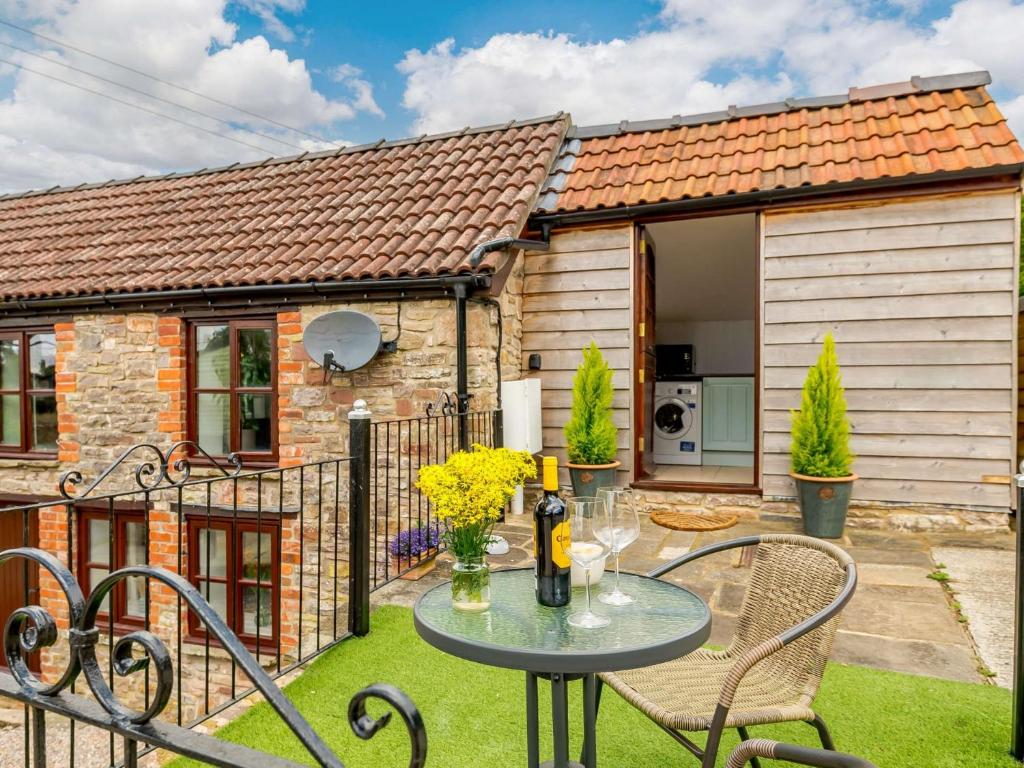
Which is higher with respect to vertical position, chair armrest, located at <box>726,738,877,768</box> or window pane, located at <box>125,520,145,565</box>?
chair armrest, located at <box>726,738,877,768</box>

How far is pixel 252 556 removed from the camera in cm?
567

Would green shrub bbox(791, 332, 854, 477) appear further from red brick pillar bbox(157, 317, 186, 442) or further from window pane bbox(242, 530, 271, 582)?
red brick pillar bbox(157, 317, 186, 442)

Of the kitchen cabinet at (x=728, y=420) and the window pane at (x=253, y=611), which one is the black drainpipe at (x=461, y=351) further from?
the kitchen cabinet at (x=728, y=420)

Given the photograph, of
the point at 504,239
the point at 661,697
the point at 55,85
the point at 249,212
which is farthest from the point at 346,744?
the point at 55,85

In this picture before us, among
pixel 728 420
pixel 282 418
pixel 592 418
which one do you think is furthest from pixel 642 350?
pixel 282 418

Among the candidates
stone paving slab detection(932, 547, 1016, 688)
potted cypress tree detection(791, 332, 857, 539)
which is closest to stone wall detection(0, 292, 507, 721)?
potted cypress tree detection(791, 332, 857, 539)

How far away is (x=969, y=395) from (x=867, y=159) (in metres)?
1.93

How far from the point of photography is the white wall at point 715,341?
901 centimetres

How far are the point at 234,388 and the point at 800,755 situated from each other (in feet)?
18.2

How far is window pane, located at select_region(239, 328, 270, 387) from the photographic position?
5.77m

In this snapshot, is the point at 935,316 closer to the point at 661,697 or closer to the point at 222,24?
the point at 661,697

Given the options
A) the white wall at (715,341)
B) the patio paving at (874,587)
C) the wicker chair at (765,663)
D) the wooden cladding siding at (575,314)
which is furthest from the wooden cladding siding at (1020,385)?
the wicker chair at (765,663)

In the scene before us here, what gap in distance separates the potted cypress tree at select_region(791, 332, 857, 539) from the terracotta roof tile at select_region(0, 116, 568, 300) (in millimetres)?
2573

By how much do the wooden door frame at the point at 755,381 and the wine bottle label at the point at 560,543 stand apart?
399cm
